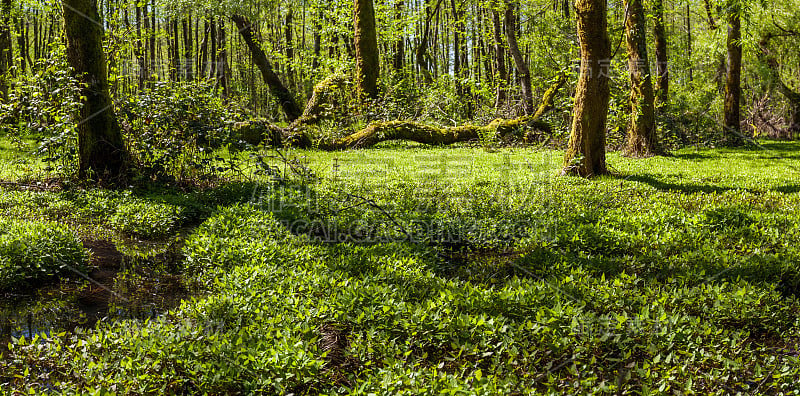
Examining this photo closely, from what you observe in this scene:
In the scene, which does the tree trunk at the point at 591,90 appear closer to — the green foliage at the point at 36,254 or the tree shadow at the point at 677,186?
the tree shadow at the point at 677,186

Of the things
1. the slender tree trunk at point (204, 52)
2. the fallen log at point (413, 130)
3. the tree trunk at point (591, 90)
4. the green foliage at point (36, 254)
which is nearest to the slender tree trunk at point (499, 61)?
the fallen log at point (413, 130)

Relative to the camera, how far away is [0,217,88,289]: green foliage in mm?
5121

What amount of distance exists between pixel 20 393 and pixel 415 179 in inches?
314

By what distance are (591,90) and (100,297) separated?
850cm

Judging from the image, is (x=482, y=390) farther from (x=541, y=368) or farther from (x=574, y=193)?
(x=574, y=193)

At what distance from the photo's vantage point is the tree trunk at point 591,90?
9.95m

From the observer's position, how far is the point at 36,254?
5375 mm

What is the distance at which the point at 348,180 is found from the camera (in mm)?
10445

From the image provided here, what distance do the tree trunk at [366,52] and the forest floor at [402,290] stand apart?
1056 centimetres

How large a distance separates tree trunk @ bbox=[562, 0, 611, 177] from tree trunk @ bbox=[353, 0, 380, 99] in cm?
1013


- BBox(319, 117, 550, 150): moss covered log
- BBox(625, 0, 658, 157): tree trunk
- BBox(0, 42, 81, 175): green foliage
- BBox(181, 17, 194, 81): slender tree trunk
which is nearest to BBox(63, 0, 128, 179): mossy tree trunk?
BBox(0, 42, 81, 175): green foliage

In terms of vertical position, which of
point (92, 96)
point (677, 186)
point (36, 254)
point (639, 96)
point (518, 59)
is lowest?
point (36, 254)

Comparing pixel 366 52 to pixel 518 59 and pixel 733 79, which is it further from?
pixel 733 79

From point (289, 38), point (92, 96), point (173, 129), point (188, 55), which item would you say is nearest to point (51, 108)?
point (92, 96)
